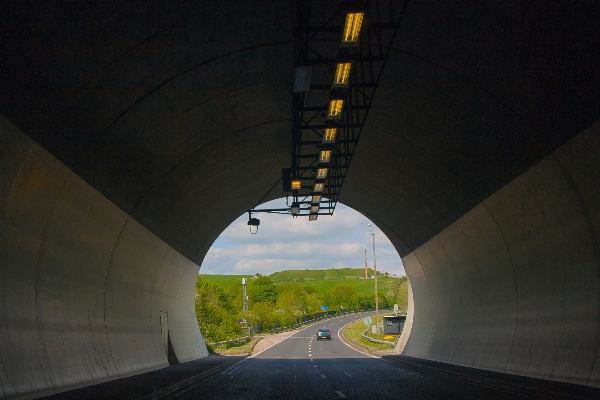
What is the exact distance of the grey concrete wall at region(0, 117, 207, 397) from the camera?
13.9 metres

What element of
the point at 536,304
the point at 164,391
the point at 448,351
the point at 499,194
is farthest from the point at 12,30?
the point at 448,351

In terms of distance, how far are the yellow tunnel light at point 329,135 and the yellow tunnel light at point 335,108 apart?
152 cm

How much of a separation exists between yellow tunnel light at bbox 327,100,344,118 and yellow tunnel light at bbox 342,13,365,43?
439 centimetres

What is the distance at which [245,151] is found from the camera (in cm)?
2430

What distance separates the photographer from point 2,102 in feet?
38.7

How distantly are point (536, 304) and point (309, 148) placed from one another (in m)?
9.73

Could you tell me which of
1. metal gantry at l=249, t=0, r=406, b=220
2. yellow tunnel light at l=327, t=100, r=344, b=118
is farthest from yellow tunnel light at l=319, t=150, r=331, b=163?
yellow tunnel light at l=327, t=100, r=344, b=118

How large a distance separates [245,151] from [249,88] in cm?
652

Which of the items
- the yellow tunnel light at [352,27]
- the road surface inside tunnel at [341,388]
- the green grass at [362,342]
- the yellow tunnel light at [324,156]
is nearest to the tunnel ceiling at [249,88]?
the yellow tunnel light at [352,27]

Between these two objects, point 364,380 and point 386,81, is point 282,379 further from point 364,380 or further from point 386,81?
point 386,81

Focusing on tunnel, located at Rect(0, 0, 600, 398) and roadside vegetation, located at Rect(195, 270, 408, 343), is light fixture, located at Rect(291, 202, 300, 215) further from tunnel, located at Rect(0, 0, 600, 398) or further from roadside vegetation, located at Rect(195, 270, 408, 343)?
roadside vegetation, located at Rect(195, 270, 408, 343)

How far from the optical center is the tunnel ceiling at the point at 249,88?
39.0ft

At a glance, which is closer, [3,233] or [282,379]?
[3,233]

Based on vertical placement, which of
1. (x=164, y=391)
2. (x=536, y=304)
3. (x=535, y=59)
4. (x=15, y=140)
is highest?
(x=535, y=59)
